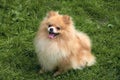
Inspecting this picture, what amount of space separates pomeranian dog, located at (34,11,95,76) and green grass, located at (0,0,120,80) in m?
0.17

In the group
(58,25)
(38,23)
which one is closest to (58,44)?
(58,25)

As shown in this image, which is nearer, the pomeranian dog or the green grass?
the pomeranian dog

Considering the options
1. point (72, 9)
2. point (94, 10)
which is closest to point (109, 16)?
point (94, 10)

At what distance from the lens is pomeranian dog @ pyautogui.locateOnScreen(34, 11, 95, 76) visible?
4.34 meters

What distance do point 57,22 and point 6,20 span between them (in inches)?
62.6

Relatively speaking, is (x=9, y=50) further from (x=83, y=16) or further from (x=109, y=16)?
(x=109, y=16)

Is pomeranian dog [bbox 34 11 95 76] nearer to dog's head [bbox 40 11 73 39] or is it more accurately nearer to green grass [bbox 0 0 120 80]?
dog's head [bbox 40 11 73 39]

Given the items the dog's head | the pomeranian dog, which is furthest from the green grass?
the dog's head

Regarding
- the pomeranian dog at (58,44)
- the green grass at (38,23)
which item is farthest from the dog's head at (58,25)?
the green grass at (38,23)

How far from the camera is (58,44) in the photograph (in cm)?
439

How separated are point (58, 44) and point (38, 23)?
1437mm

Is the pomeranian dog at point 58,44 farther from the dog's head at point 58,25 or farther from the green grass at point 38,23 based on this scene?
the green grass at point 38,23

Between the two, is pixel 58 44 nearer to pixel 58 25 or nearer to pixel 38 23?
pixel 58 25

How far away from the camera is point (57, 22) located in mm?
4340
